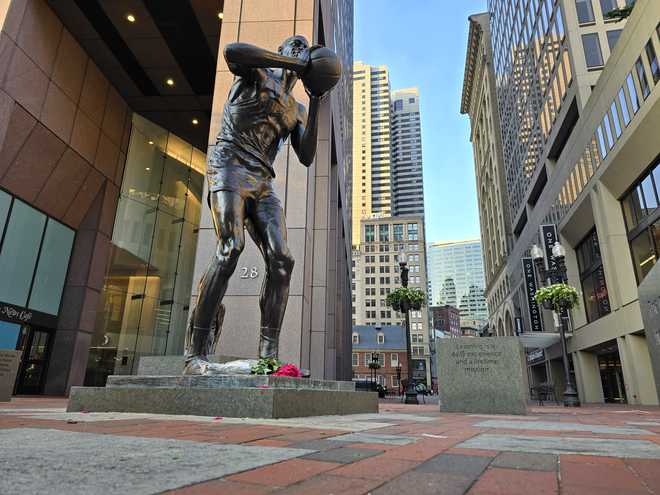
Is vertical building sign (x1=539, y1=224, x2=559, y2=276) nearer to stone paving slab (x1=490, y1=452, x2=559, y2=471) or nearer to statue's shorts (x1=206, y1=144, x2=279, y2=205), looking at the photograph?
statue's shorts (x1=206, y1=144, x2=279, y2=205)

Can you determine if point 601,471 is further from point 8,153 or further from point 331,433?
point 8,153

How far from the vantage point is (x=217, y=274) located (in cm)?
503

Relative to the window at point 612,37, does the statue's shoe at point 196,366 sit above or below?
below

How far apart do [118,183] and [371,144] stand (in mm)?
167011

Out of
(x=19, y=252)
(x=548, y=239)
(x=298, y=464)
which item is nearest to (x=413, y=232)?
(x=548, y=239)

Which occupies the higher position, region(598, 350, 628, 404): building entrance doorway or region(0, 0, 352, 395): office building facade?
region(0, 0, 352, 395): office building facade

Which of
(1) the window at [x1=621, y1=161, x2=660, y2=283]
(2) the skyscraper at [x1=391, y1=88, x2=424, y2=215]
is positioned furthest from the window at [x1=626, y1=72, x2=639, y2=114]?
(2) the skyscraper at [x1=391, y1=88, x2=424, y2=215]

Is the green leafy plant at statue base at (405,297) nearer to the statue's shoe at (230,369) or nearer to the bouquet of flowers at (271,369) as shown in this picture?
the bouquet of flowers at (271,369)

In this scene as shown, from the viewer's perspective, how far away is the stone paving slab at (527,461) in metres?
2.00

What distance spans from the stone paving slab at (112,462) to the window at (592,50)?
3524 centimetres

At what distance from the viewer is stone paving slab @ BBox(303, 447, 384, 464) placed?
6.72ft

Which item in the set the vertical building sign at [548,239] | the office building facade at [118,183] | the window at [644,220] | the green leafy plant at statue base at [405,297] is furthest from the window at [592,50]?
Answer: the office building facade at [118,183]

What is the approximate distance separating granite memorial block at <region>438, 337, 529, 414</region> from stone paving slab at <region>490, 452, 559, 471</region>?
7655 mm

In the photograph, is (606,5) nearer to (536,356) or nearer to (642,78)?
(642,78)
